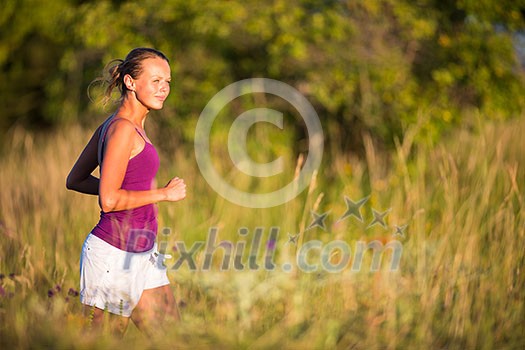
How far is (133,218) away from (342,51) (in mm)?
4657

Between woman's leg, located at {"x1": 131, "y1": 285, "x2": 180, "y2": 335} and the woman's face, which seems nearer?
the woman's face

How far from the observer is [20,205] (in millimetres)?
6137

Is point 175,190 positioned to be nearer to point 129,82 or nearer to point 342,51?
point 129,82

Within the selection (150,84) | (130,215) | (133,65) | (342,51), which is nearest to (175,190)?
(130,215)

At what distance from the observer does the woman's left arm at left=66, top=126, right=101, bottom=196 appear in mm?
3170

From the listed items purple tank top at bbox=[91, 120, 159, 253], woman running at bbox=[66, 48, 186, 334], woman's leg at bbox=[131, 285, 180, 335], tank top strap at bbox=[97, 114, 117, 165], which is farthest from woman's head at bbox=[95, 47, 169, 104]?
woman's leg at bbox=[131, 285, 180, 335]

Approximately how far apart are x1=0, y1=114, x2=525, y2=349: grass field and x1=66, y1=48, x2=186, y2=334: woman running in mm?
158

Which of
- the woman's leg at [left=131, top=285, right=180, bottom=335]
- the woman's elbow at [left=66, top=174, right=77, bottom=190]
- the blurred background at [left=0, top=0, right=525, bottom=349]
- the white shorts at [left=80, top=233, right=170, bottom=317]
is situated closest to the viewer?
the white shorts at [left=80, top=233, right=170, bottom=317]

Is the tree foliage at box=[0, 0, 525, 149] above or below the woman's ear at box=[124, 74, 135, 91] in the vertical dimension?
above

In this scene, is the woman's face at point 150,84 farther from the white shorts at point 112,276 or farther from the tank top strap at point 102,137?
the white shorts at point 112,276

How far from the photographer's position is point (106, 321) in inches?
121

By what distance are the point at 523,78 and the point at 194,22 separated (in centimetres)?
357

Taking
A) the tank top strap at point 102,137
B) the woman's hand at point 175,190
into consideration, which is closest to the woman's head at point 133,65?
the tank top strap at point 102,137

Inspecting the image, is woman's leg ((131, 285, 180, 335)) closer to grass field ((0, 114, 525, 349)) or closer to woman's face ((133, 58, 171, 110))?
grass field ((0, 114, 525, 349))
